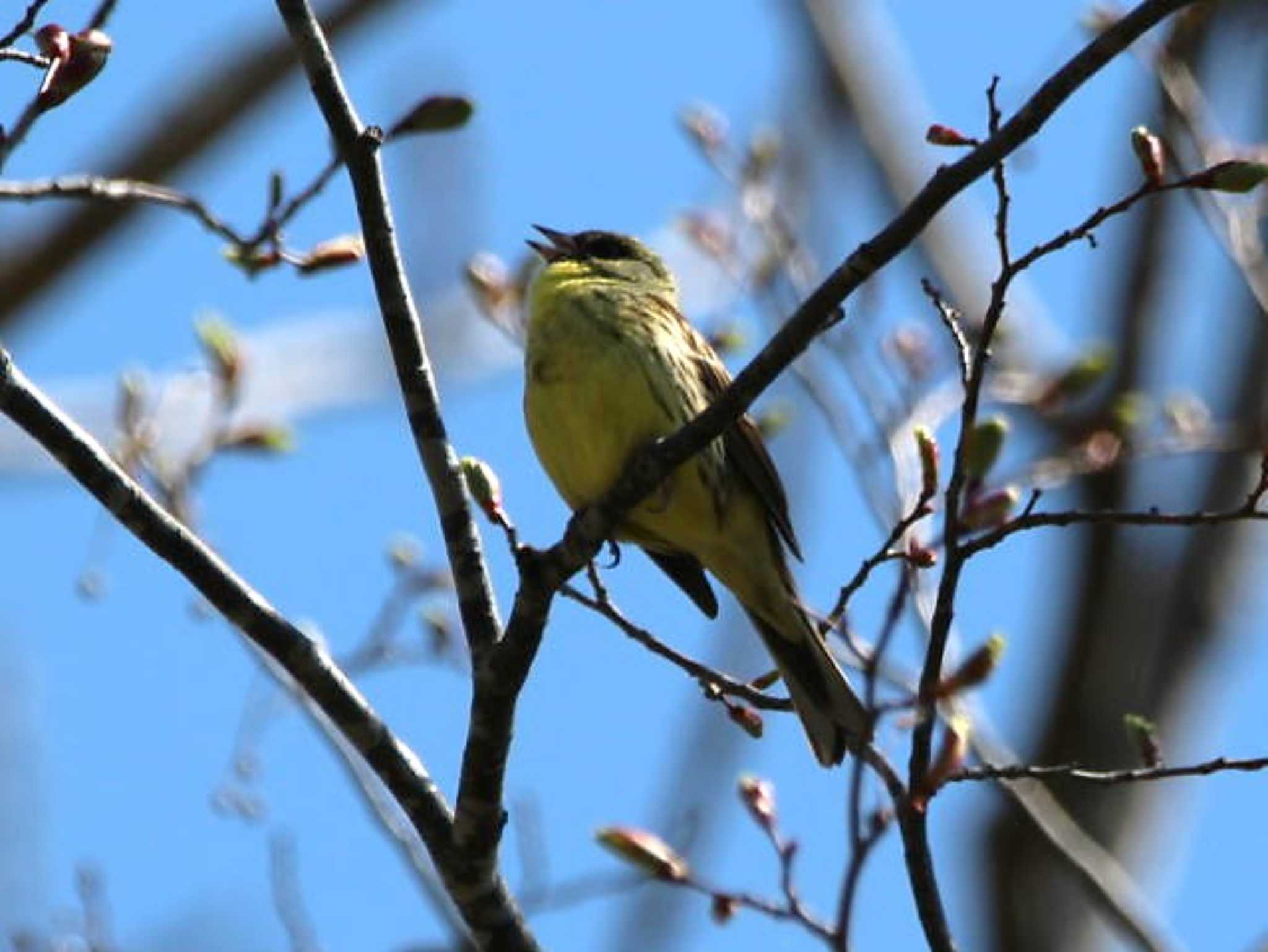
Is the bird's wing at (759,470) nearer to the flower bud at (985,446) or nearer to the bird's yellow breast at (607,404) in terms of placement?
the bird's yellow breast at (607,404)

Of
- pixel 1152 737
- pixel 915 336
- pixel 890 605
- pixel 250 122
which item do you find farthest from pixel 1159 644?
pixel 890 605

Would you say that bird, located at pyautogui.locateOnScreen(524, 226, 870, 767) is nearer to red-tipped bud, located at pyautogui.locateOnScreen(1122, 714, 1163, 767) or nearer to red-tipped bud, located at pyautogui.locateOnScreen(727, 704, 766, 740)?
red-tipped bud, located at pyautogui.locateOnScreen(727, 704, 766, 740)

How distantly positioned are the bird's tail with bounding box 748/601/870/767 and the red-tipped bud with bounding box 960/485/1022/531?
108 centimetres

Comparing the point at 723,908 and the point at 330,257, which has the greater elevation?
the point at 330,257

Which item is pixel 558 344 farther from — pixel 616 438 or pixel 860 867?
pixel 860 867

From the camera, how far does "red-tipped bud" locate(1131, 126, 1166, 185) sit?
4.02 metres

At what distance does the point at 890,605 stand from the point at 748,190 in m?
4.63

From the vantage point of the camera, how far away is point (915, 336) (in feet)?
23.0

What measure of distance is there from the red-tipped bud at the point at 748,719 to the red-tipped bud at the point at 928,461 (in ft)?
1.91

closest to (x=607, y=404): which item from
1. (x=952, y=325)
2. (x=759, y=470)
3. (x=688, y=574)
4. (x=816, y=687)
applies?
(x=759, y=470)

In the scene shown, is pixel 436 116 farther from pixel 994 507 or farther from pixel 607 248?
pixel 607 248

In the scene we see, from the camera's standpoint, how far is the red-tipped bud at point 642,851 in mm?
4480

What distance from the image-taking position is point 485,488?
15.1 ft

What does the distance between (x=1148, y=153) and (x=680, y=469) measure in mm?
1645
